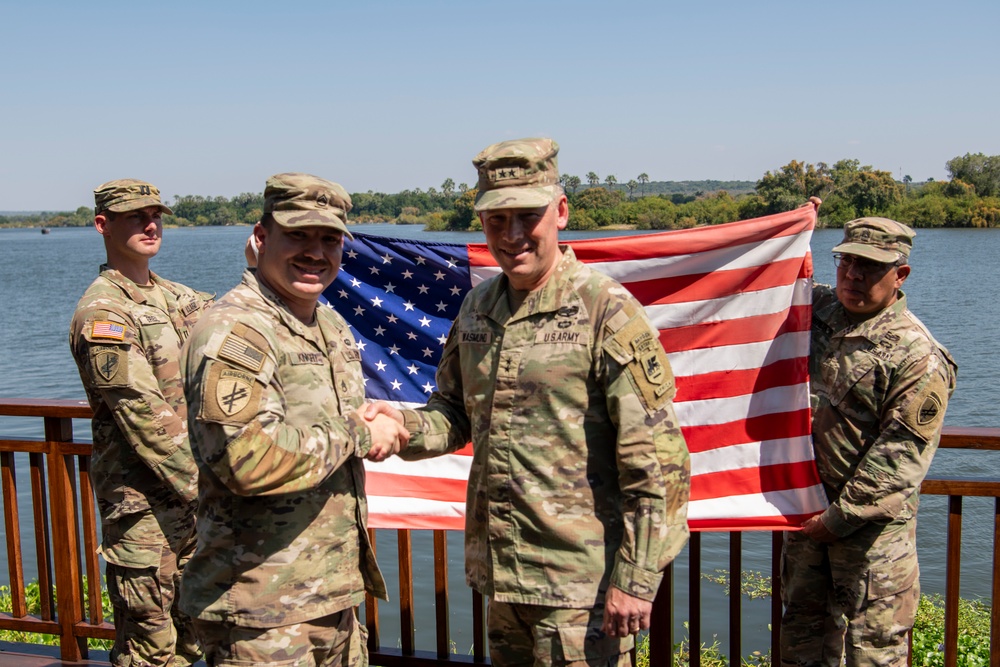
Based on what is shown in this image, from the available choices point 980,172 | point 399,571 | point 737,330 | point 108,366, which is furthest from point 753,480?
point 980,172

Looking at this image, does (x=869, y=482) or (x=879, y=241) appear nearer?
(x=869, y=482)

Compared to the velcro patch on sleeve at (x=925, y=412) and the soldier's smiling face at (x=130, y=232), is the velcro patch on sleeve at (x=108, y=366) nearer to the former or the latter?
the soldier's smiling face at (x=130, y=232)

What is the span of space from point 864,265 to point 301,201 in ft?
6.42

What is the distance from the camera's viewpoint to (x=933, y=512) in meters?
11.1

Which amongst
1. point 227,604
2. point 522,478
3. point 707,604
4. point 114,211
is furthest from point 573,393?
point 707,604

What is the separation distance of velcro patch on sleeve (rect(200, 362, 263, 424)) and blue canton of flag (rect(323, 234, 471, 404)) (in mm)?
1389

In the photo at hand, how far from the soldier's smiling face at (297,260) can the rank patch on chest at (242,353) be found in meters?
0.25

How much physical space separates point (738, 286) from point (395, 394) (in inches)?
56.6

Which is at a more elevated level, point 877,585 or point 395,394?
point 395,394

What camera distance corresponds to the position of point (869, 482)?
2957mm

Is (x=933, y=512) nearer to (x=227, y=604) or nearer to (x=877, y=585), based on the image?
(x=877, y=585)

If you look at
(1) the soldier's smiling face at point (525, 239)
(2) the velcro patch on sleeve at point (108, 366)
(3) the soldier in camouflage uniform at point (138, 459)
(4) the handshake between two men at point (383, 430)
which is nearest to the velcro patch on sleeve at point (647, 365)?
(1) the soldier's smiling face at point (525, 239)

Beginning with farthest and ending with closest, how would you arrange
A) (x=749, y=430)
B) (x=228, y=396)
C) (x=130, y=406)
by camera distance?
1. (x=749, y=430)
2. (x=130, y=406)
3. (x=228, y=396)

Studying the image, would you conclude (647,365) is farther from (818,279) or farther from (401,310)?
(818,279)
